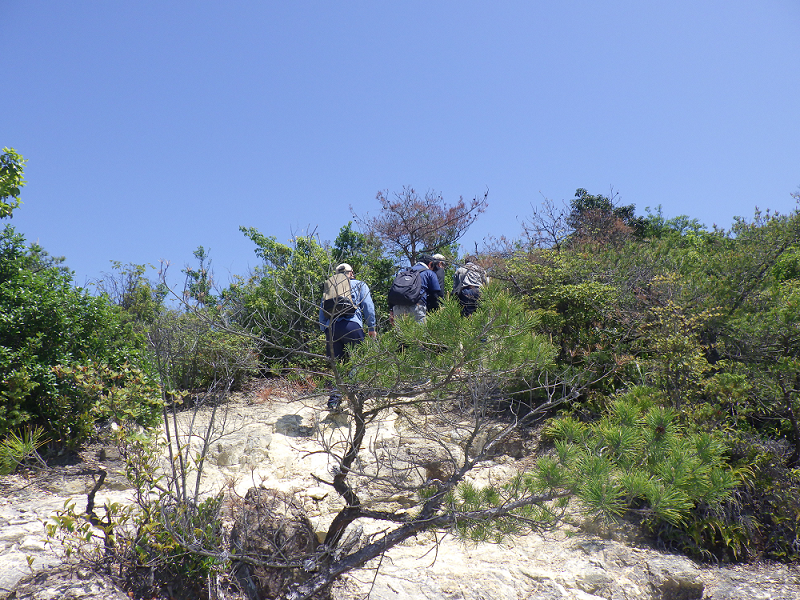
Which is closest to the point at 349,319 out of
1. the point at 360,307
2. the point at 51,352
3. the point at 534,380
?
the point at 360,307

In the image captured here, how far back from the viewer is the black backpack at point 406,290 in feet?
20.7

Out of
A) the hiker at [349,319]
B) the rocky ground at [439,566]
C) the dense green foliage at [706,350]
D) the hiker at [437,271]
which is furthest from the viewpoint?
the hiker at [437,271]

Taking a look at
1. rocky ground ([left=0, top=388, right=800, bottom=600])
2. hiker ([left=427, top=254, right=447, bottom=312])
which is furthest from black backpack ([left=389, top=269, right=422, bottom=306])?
rocky ground ([left=0, top=388, right=800, bottom=600])

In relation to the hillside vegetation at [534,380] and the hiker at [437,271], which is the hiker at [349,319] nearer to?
the hillside vegetation at [534,380]

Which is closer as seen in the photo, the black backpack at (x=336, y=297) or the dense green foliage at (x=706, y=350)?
the black backpack at (x=336, y=297)

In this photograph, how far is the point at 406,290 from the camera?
6.32 m

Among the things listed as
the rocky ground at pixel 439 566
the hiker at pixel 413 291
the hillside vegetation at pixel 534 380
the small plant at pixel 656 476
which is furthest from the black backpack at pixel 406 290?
the small plant at pixel 656 476

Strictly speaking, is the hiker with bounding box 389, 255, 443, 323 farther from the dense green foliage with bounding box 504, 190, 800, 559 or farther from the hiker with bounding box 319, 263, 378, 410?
the dense green foliage with bounding box 504, 190, 800, 559

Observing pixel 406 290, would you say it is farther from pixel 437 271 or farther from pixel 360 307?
pixel 437 271

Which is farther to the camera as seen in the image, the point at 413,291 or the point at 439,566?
the point at 413,291

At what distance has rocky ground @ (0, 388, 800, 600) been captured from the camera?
3129mm

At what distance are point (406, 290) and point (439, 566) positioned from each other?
10.9 feet

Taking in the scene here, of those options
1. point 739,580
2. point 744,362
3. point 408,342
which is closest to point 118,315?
point 408,342

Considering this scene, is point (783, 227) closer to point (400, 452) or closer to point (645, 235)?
point (400, 452)
